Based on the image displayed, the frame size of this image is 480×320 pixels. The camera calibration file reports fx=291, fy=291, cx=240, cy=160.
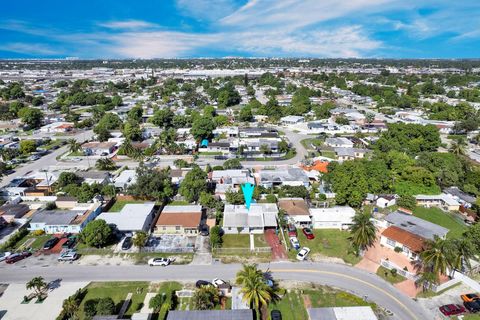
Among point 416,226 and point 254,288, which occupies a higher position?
point 254,288

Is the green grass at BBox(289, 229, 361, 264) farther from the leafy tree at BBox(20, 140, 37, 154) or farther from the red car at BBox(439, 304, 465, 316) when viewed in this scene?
Result: the leafy tree at BBox(20, 140, 37, 154)

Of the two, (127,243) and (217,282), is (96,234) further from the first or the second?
(217,282)

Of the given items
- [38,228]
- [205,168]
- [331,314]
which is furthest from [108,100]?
[331,314]

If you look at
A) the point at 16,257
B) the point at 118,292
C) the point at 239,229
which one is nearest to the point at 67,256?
the point at 16,257

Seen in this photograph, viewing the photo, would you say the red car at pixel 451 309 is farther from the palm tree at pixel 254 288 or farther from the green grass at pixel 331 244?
the palm tree at pixel 254 288

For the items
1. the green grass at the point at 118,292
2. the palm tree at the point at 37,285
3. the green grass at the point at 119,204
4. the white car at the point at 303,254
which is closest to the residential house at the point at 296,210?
the white car at the point at 303,254

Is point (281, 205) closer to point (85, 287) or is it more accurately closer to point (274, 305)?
point (274, 305)

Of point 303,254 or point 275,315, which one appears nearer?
point 275,315

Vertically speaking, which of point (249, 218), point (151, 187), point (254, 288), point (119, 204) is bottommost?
point (119, 204)
